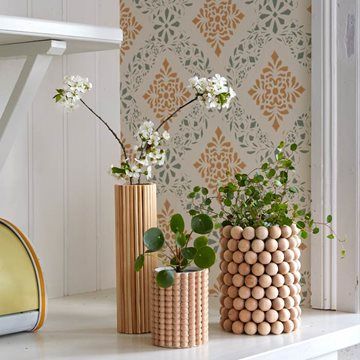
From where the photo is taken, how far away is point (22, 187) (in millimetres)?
1693

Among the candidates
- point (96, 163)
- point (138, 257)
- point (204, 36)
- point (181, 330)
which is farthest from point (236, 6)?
point (181, 330)

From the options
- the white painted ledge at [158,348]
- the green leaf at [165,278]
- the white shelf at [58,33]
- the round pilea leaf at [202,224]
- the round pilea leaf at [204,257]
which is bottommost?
the white painted ledge at [158,348]

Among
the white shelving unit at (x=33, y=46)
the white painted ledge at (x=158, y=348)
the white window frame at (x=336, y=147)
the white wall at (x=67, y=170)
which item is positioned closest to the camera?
the white painted ledge at (x=158, y=348)

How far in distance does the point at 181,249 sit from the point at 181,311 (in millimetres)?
99

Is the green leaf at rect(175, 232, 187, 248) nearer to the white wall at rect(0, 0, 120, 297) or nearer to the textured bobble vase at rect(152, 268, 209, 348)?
the textured bobble vase at rect(152, 268, 209, 348)

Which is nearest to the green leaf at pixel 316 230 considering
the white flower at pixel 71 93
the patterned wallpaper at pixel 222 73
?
the patterned wallpaper at pixel 222 73

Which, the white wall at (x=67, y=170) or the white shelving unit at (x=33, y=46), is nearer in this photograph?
the white shelving unit at (x=33, y=46)

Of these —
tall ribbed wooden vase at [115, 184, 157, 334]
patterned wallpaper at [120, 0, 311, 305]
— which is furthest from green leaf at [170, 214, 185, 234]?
patterned wallpaper at [120, 0, 311, 305]

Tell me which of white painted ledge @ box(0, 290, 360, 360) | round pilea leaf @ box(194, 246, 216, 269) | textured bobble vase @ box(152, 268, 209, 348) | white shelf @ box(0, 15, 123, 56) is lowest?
white painted ledge @ box(0, 290, 360, 360)

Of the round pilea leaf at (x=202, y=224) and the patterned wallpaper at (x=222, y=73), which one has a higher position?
the patterned wallpaper at (x=222, y=73)

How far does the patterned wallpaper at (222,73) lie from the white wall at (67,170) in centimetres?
7

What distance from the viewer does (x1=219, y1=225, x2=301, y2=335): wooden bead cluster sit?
138 centimetres

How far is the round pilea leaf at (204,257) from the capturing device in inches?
51.4

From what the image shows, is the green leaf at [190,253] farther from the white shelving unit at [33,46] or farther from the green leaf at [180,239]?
the white shelving unit at [33,46]
